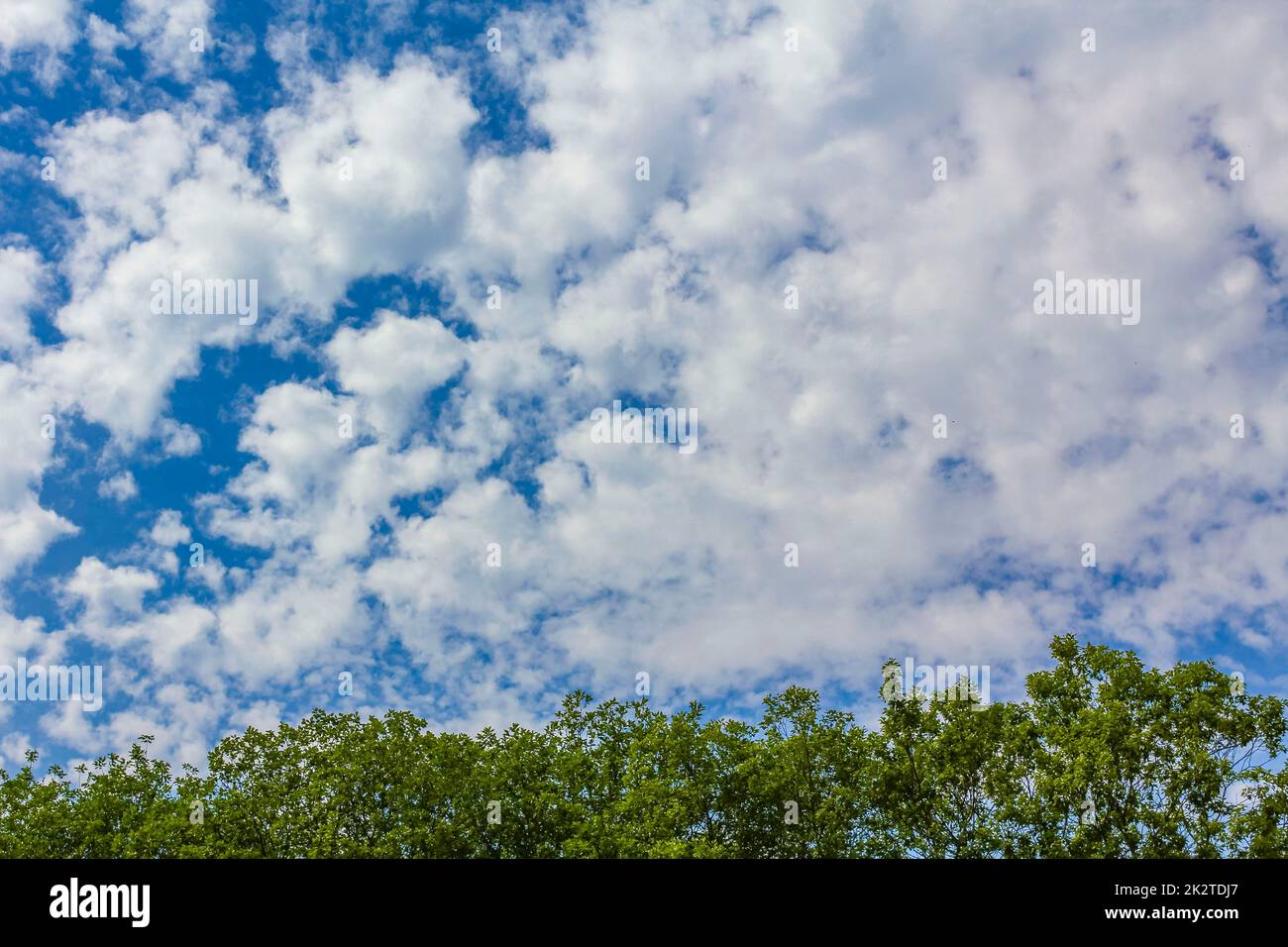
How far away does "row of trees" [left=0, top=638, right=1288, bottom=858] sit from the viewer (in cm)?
3512

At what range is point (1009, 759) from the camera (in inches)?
1512

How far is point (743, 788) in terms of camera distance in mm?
41469

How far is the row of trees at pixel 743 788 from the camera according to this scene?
35.1m

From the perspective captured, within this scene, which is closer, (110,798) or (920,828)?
(920,828)
